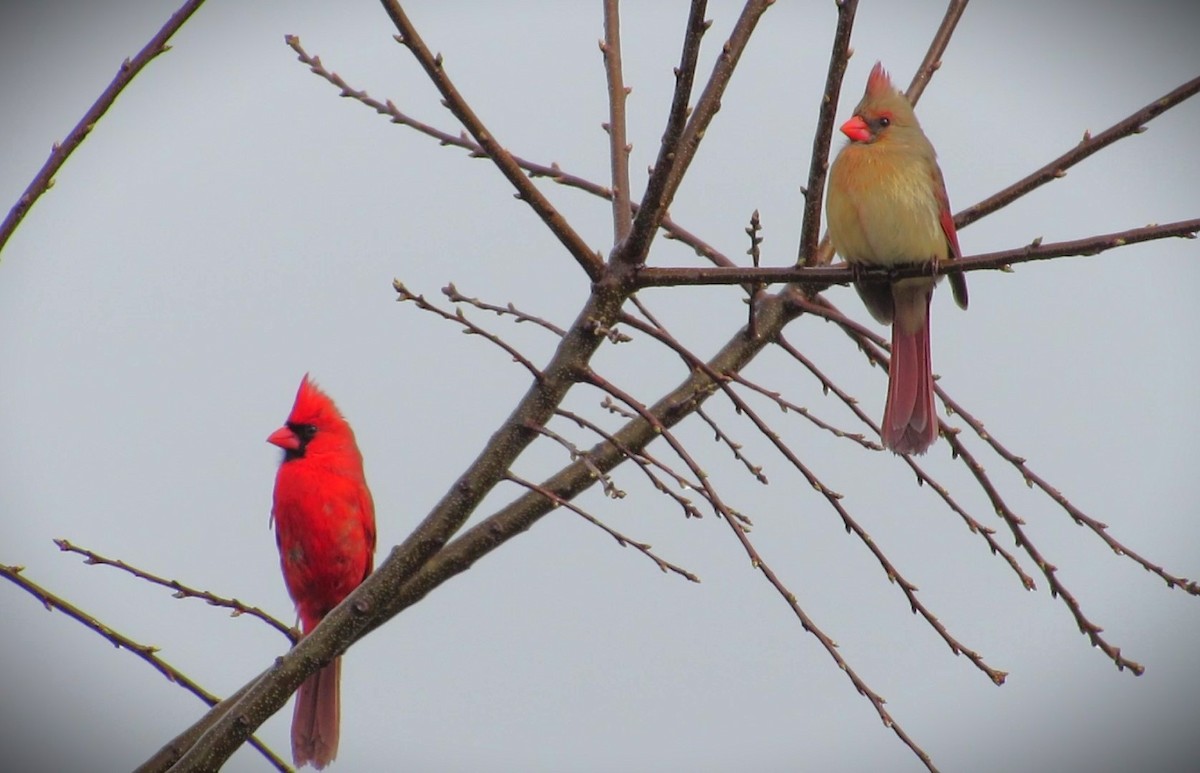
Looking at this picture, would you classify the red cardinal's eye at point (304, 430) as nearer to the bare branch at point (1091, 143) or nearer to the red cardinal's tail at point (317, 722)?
the red cardinal's tail at point (317, 722)

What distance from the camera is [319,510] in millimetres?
4258

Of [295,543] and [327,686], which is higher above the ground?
[295,543]

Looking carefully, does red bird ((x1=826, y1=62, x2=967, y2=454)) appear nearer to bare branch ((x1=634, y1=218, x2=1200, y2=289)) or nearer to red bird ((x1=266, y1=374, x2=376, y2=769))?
bare branch ((x1=634, y1=218, x2=1200, y2=289))

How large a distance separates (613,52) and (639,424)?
31.0 inches

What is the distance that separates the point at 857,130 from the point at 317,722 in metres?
2.35

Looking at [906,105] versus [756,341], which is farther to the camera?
[906,105]

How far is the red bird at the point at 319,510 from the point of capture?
4.26 m

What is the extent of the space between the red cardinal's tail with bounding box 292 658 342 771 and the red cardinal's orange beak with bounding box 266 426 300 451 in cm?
86

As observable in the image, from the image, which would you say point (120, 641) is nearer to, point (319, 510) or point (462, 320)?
point (462, 320)

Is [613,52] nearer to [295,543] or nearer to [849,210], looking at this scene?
[849,210]

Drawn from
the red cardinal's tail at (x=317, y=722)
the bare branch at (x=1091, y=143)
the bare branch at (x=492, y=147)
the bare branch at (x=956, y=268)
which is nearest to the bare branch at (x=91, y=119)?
the bare branch at (x=492, y=147)

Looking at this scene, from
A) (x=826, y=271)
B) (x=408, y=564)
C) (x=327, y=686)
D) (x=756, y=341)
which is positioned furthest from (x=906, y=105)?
(x=327, y=686)

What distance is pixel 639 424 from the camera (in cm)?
272

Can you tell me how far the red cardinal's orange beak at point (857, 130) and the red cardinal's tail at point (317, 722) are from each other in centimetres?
215
